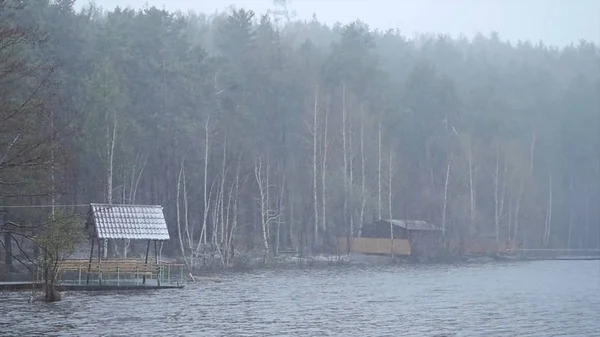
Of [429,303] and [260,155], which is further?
[260,155]

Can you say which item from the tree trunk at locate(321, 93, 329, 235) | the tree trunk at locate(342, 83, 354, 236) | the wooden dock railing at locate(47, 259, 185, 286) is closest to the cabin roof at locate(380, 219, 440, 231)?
the tree trunk at locate(342, 83, 354, 236)

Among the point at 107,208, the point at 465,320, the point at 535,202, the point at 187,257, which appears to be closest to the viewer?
the point at 465,320

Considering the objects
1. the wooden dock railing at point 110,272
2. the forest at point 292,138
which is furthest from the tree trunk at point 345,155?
the wooden dock railing at point 110,272

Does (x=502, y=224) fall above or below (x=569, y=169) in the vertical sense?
below

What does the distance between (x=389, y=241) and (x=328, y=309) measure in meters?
40.4

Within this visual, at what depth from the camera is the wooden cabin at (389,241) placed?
243 feet

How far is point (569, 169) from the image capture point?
334 feet

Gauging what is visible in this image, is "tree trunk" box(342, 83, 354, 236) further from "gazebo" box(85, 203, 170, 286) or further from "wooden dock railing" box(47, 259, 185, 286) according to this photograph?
"gazebo" box(85, 203, 170, 286)

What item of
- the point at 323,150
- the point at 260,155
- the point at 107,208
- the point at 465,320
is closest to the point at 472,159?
the point at 323,150

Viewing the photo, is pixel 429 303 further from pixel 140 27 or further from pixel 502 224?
pixel 502 224

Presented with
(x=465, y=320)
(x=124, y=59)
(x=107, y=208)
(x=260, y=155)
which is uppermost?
(x=124, y=59)

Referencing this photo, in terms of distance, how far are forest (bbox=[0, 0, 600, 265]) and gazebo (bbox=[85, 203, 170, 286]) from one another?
135 inches

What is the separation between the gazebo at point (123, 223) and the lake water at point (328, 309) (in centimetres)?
360

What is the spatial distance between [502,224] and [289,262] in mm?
31576
